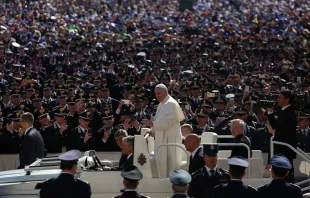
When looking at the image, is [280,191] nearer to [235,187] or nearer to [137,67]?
[235,187]

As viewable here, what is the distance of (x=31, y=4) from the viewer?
4412 cm

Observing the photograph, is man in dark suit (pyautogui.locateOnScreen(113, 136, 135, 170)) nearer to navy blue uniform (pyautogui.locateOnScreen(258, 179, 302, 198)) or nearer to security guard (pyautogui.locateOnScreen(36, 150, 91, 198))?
security guard (pyautogui.locateOnScreen(36, 150, 91, 198))

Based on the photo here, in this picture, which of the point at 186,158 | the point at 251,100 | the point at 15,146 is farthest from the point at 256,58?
the point at 186,158

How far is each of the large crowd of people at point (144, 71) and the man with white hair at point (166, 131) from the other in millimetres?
345

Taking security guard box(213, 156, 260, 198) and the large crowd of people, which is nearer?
security guard box(213, 156, 260, 198)

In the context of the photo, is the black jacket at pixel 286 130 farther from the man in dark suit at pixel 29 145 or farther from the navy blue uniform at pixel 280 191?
the man in dark suit at pixel 29 145

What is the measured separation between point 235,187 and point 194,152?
3077 mm

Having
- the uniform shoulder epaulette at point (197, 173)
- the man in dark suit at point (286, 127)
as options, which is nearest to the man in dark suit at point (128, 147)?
the uniform shoulder epaulette at point (197, 173)

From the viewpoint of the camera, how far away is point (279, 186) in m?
9.82

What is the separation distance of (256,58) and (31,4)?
1717 centimetres

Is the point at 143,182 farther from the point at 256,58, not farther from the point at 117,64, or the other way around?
the point at 256,58

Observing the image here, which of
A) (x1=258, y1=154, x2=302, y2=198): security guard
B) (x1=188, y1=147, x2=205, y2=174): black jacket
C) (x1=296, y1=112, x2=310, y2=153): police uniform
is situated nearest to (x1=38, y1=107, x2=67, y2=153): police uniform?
(x1=296, y1=112, x2=310, y2=153): police uniform

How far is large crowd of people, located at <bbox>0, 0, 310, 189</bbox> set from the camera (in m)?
18.6

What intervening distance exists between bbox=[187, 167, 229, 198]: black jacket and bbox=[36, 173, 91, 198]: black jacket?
1838 millimetres
